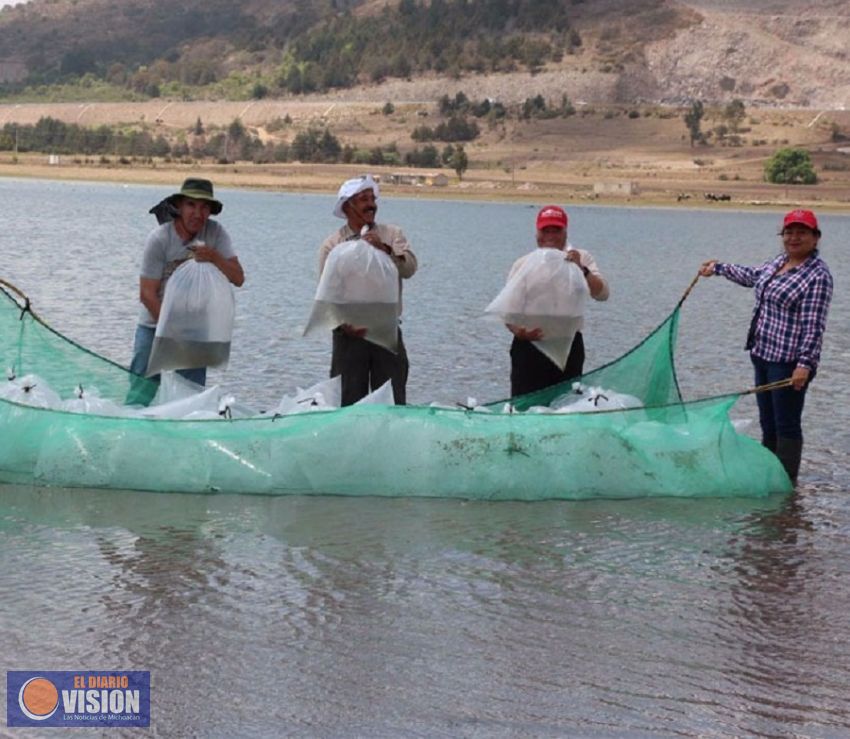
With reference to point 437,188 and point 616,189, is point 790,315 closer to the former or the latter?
point 616,189

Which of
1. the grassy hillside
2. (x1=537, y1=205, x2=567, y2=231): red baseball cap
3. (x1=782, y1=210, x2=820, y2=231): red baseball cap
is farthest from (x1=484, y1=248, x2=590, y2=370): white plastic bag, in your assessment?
the grassy hillside

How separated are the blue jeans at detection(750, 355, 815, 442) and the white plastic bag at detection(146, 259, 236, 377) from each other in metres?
2.65

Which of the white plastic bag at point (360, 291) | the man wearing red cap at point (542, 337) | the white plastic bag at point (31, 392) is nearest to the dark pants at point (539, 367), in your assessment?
the man wearing red cap at point (542, 337)

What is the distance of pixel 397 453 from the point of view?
829cm

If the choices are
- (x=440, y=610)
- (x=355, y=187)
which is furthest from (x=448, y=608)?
(x=355, y=187)

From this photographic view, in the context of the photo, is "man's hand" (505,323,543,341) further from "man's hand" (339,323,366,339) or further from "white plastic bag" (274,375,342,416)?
"white plastic bag" (274,375,342,416)

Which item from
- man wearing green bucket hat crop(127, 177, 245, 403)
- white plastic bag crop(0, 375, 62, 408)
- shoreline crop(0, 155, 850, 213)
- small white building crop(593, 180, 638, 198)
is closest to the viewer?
man wearing green bucket hat crop(127, 177, 245, 403)

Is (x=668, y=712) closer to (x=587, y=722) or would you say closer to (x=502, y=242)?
(x=587, y=722)

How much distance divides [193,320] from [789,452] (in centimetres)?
305

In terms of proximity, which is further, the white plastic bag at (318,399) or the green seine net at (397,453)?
the white plastic bag at (318,399)

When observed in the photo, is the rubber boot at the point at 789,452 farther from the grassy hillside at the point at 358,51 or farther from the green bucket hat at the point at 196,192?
the grassy hillside at the point at 358,51

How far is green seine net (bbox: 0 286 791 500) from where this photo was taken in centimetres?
823

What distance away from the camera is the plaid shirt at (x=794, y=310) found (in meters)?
8.48

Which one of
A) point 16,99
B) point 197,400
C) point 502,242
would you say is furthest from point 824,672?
point 16,99
